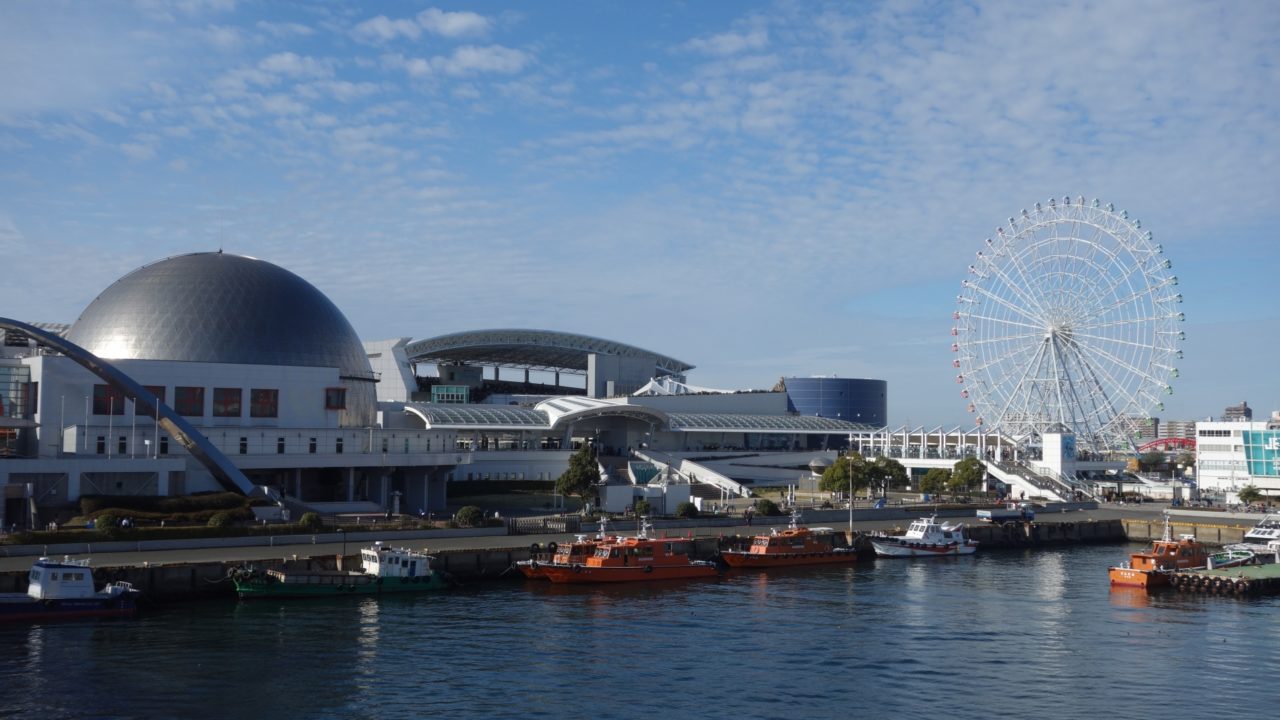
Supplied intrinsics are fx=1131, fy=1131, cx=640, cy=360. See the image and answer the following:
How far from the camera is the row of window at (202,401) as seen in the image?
7956 cm

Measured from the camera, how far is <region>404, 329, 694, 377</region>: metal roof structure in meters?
146

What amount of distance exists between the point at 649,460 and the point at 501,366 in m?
51.4


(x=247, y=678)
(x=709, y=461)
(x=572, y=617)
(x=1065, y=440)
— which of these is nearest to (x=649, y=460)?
(x=709, y=461)

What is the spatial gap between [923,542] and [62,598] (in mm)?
50967

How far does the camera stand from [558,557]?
6062 centimetres

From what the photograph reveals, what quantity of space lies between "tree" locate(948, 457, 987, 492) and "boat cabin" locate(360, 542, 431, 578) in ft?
218

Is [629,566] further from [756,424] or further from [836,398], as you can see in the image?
[836,398]

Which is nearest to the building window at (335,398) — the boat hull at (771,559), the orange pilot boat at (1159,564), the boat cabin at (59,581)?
the boat hull at (771,559)

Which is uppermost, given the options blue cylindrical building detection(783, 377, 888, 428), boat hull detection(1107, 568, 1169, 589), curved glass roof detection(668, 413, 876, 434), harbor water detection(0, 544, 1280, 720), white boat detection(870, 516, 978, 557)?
blue cylindrical building detection(783, 377, 888, 428)

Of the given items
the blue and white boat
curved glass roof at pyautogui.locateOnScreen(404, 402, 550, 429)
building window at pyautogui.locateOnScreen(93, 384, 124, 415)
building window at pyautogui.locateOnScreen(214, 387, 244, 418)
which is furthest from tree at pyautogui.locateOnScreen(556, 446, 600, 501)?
the blue and white boat

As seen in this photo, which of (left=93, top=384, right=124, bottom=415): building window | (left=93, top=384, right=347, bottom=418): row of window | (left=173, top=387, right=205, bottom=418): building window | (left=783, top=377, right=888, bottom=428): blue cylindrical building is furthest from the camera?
(left=783, top=377, right=888, bottom=428): blue cylindrical building

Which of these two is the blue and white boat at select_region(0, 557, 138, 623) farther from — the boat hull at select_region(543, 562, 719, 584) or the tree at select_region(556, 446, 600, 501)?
the tree at select_region(556, 446, 600, 501)

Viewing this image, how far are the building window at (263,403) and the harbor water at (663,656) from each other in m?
35.9

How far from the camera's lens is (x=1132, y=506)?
4190 inches
